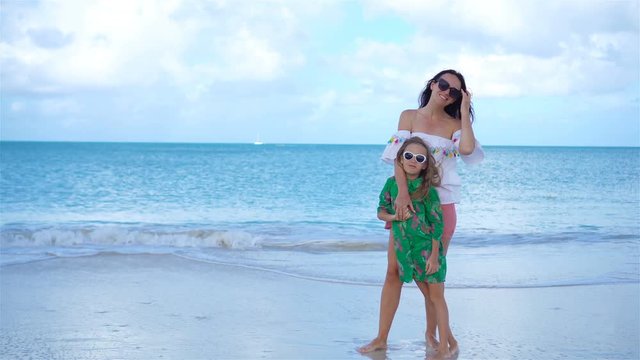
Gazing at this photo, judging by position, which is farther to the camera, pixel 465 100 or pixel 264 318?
pixel 264 318

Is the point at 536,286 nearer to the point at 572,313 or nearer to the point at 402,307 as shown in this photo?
the point at 572,313

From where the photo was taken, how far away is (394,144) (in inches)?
166

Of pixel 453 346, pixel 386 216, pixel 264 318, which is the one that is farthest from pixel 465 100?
pixel 264 318

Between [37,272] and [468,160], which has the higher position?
[468,160]

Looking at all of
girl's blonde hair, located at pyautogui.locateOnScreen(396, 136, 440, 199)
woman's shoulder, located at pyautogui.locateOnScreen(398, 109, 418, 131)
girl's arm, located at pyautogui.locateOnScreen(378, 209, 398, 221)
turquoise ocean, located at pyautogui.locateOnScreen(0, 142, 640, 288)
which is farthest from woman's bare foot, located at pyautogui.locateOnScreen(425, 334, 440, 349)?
turquoise ocean, located at pyautogui.locateOnScreen(0, 142, 640, 288)

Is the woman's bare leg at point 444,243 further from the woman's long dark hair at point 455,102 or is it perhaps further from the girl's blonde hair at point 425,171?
the woman's long dark hair at point 455,102

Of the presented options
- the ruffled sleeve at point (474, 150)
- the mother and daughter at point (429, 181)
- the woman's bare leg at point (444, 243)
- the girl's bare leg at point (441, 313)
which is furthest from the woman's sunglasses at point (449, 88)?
the girl's bare leg at point (441, 313)

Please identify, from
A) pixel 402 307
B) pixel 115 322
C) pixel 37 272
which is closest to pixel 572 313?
pixel 402 307

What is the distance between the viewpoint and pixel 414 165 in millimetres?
4043

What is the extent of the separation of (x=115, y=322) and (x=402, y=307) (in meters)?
2.16

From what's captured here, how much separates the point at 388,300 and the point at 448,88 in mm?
1334

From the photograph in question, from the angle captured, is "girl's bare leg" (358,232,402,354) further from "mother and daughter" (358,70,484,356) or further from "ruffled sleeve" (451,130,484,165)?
"ruffled sleeve" (451,130,484,165)

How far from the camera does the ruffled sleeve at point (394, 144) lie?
418 cm

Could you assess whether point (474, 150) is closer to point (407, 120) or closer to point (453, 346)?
point (407, 120)
